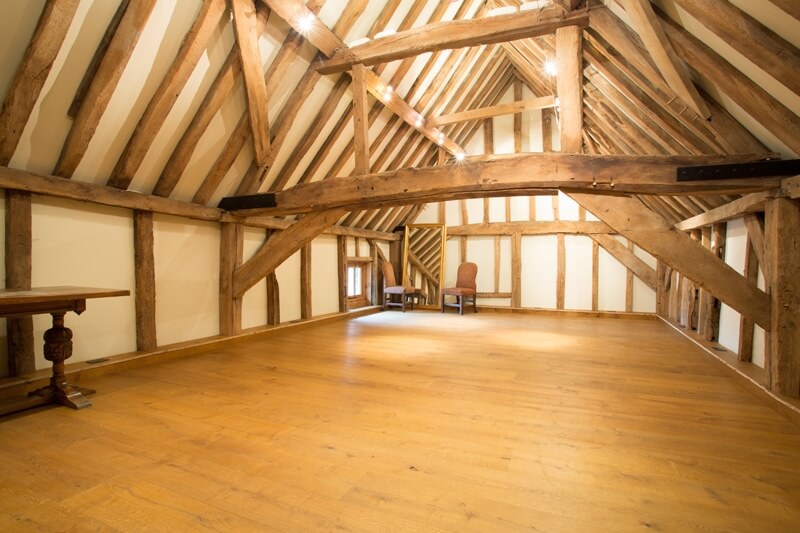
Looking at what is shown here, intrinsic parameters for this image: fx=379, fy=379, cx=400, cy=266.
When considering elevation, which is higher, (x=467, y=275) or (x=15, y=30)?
(x=15, y=30)

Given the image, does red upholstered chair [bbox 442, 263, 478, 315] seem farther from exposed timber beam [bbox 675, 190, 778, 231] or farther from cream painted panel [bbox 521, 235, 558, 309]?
exposed timber beam [bbox 675, 190, 778, 231]

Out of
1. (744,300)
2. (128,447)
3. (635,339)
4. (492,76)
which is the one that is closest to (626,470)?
(744,300)

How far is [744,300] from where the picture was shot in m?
3.05

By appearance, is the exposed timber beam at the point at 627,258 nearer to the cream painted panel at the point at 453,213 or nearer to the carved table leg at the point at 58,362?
the cream painted panel at the point at 453,213

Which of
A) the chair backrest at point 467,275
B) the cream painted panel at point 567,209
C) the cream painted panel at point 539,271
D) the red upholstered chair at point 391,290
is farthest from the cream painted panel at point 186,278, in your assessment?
the cream painted panel at point 567,209

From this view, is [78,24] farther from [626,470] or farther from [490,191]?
[626,470]

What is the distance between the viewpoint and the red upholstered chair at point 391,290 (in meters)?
8.40

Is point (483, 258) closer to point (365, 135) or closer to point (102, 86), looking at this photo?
point (365, 135)

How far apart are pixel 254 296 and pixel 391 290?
3.40 metres

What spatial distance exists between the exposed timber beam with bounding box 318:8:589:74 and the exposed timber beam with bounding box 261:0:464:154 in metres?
0.16

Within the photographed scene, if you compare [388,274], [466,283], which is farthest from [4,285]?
[466,283]

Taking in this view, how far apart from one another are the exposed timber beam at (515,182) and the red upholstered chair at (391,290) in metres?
4.10

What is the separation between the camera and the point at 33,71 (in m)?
2.65

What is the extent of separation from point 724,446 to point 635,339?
356 cm
